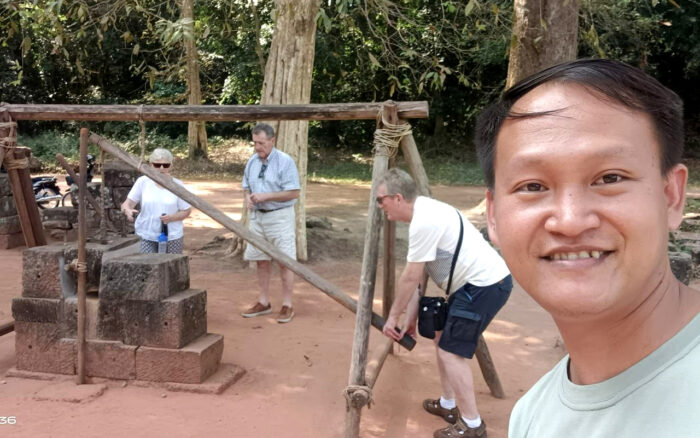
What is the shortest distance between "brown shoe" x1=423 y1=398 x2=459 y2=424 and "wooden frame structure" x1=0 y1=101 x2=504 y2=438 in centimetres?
44

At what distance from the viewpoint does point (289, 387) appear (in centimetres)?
477

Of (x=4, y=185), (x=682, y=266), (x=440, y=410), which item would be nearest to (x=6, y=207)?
(x=4, y=185)

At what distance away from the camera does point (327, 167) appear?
21156 mm

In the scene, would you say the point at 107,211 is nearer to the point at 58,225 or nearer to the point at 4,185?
the point at 58,225

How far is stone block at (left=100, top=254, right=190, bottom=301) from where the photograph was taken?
4.68 meters

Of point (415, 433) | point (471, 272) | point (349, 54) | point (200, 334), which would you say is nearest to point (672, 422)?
point (471, 272)

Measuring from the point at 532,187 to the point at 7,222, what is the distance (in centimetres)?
1066

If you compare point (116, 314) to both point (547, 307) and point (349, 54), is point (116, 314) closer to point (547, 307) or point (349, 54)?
point (547, 307)

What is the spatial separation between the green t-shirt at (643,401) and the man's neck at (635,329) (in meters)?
0.02

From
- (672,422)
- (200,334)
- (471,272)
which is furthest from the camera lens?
(200,334)

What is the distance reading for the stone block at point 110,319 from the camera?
15.6 feet

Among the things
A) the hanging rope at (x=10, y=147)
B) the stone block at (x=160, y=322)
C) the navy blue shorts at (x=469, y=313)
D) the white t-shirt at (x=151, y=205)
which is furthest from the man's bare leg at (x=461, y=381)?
the hanging rope at (x=10, y=147)

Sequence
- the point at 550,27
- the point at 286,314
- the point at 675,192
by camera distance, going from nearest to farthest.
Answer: the point at 675,192 < the point at 286,314 < the point at 550,27

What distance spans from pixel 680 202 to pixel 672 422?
1.07 feet
